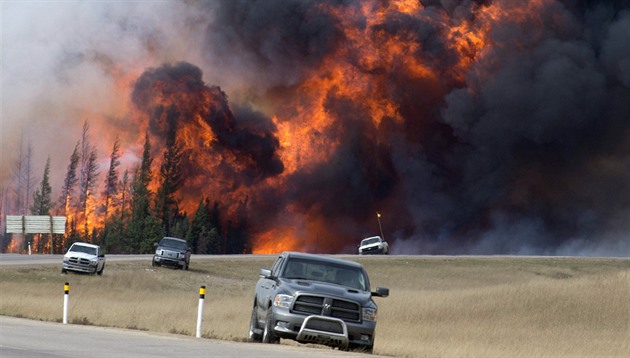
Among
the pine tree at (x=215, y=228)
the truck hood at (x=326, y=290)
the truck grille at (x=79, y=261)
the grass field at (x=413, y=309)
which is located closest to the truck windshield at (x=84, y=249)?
the truck grille at (x=79, y=261)

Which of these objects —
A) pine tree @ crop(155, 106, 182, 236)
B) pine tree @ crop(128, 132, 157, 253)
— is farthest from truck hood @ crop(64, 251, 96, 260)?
pine tree @ crop(155, 106, 182, 236)

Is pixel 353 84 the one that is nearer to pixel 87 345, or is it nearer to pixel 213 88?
pixel 213 88

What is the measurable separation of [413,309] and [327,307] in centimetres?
1972

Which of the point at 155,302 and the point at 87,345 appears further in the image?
the point at 155,302

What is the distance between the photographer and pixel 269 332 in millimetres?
23422

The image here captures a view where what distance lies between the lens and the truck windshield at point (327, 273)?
2439cm

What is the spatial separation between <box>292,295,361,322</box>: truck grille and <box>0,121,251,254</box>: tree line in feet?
279

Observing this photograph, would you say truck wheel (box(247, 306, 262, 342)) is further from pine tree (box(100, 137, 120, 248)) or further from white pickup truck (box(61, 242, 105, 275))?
pine tree (box(100, 137, 120, 248))

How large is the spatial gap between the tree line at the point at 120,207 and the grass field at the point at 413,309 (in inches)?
1710

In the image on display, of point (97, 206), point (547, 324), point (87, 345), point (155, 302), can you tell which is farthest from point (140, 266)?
point (97, 206)

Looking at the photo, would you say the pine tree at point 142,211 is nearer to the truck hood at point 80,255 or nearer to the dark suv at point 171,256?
the dark suv at point 171,256

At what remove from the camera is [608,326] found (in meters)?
42.1

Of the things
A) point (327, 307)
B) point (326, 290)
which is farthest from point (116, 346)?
point (326, 290)

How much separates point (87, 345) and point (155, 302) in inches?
1015
